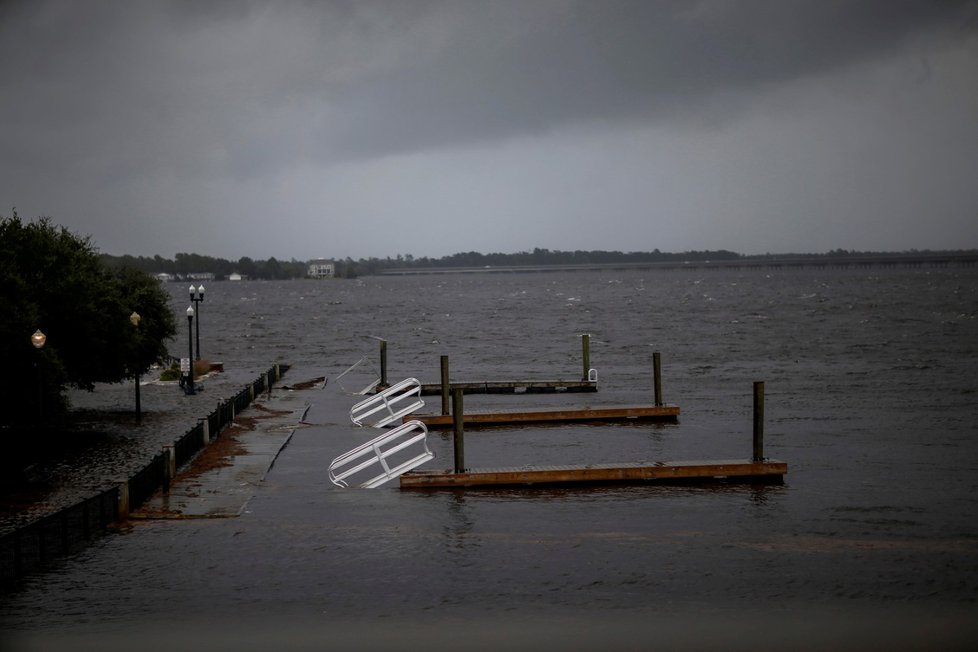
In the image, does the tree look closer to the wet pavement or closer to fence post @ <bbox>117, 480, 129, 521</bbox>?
the wet pavement

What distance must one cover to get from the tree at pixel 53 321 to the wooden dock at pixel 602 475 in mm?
10489

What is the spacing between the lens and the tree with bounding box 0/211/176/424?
27.0 metres

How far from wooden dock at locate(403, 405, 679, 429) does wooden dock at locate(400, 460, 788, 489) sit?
10158mm

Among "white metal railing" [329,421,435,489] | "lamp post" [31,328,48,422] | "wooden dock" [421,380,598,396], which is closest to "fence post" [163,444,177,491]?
"white metal railing" [329,421,435,489]

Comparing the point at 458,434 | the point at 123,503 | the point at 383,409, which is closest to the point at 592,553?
the point at 458,434

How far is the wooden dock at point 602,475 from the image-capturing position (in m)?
23.1

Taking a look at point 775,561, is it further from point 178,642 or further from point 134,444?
point 134,444

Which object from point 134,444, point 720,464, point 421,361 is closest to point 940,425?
point 720,464

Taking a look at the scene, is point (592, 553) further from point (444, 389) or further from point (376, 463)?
point (444, 389)

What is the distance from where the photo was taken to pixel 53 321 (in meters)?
31.6

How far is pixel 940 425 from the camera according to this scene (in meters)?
35.3

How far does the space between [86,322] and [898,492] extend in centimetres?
2421

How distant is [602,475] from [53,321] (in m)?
18.6

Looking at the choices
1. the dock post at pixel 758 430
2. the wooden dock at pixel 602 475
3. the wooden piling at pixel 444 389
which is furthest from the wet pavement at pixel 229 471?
the dock post at pixel 758 430
